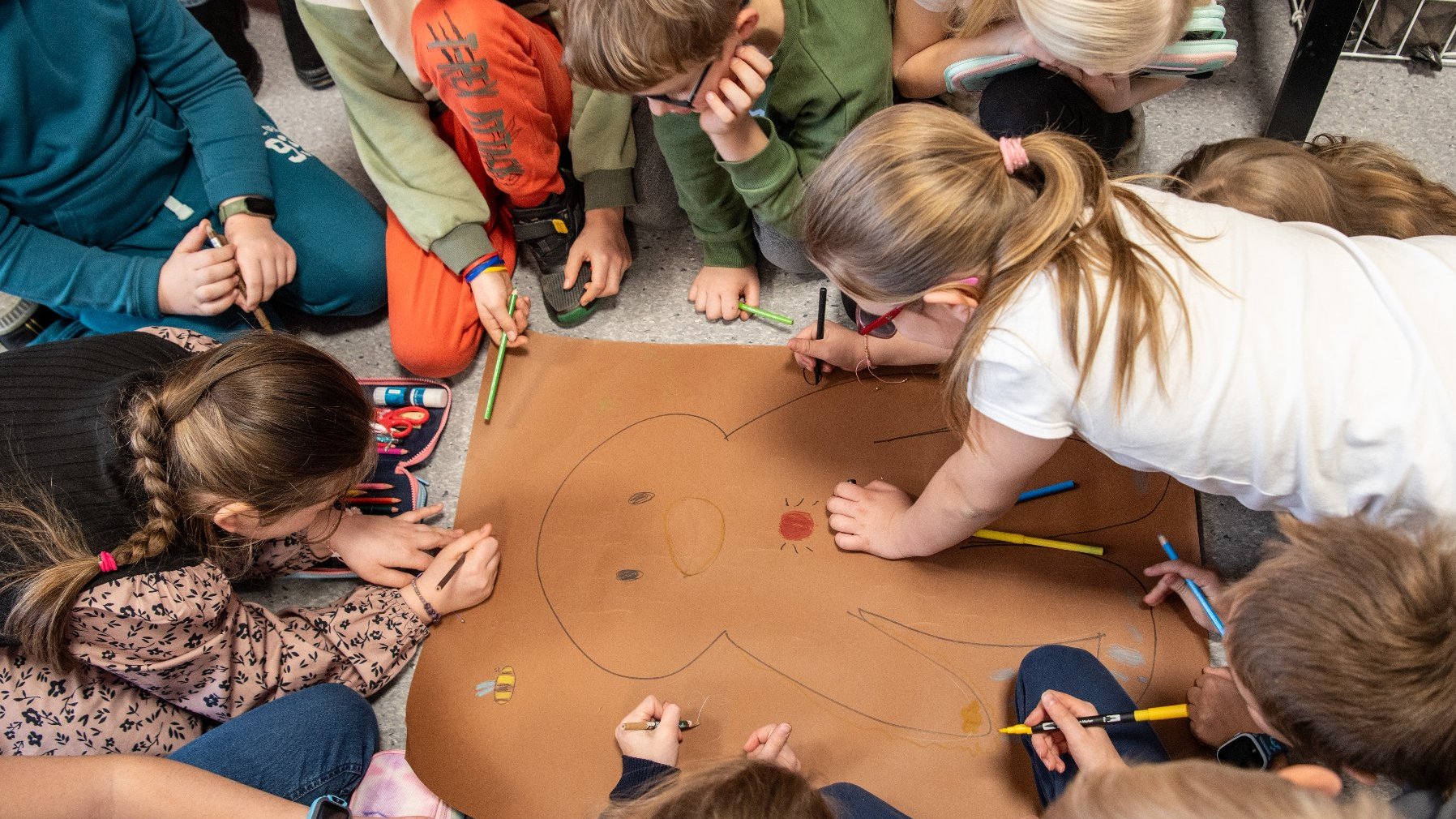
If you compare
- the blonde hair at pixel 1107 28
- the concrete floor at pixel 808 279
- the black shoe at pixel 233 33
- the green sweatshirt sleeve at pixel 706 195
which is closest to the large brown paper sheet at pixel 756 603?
the concrete floor at pixel 808 279

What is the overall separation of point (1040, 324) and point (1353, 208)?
20.0 inches

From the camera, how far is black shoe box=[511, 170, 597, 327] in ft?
4.31

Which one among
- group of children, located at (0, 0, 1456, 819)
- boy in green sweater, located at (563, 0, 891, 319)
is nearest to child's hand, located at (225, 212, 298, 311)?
group of children, located at (0, 0, 1456, 819)

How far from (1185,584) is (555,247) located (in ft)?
3.10

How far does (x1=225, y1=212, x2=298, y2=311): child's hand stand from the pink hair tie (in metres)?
0.99

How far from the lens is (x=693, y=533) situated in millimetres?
1092

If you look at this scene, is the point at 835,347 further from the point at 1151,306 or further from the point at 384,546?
the point at 384,546

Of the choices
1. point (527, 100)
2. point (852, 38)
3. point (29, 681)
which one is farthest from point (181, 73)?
point (852, 38)

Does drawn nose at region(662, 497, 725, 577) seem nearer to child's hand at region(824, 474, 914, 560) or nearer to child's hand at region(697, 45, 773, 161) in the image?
child's hand at region(824, 474, 914, 560)

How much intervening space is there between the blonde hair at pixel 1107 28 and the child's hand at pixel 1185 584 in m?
0.56

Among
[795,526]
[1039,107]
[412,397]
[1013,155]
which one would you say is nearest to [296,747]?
[412,397]

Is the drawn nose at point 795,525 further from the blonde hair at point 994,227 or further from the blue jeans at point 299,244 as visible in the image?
the blue jeans at point 299,244

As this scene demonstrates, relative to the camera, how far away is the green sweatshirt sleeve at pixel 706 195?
120 cm

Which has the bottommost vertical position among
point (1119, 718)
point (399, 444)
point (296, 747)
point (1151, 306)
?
point (296, 747)
